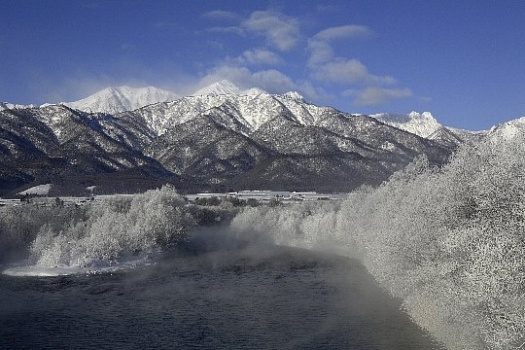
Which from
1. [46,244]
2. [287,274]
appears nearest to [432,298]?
[287,274]

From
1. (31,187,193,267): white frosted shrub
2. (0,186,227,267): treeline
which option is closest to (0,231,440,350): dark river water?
(31,187,193,267): white frosted shrub

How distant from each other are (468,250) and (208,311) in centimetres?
2888

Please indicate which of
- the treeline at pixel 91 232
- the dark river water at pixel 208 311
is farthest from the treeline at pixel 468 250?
the treeline at pixel 91 232

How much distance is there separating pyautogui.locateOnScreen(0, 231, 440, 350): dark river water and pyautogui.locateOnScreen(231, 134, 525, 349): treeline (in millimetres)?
4752

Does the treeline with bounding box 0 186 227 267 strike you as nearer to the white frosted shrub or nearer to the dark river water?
the white frosted shrub

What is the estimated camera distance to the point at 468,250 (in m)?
31.9

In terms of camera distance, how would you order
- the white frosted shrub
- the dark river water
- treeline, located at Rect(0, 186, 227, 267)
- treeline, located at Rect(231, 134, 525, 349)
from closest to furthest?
treeline, located at Rect(231, 134, 525, 349) → the dark river water → the white frosted shrub → treeline, located at Rect(0, 186, 227, 267)

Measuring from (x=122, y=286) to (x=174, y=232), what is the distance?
3855 cm

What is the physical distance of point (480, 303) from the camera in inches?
1160

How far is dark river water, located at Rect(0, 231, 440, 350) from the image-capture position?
42188 millimetres

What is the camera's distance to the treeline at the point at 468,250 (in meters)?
26.4

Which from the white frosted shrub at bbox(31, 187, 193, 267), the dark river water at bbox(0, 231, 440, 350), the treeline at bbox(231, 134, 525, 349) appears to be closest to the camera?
the treeline at bbox(231, 134, 525, 349)

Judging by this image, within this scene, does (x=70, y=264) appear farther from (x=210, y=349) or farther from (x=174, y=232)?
(x=210, y=349)

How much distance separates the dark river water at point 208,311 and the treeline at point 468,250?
187 inches
